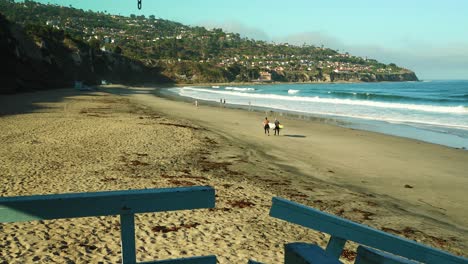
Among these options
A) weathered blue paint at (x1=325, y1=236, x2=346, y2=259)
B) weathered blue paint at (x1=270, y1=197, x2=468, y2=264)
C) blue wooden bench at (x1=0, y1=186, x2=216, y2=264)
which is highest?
blue wooden bench at (x1=0, y1=186, x2=216, y2=264)

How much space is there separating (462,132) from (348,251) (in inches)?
970

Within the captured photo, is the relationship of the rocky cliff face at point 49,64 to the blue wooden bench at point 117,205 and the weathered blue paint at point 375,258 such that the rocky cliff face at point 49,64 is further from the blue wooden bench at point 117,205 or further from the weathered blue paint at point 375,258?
the weathered blue paint at point 375,258

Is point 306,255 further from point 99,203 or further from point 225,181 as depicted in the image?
point 225,181

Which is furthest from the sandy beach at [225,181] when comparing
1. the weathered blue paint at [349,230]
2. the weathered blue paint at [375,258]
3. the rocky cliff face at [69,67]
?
the rocky cliff face at [69,67]

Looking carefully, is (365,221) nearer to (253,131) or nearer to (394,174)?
(394,174)

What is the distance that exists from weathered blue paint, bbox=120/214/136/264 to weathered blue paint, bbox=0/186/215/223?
5 centimetres

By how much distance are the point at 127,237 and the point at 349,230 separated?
4.34ft

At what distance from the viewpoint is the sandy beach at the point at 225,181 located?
21.6 feet

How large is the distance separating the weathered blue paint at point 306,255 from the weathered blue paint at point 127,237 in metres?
0.90

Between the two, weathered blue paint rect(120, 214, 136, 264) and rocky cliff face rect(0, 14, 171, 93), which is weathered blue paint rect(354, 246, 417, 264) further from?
rocky cliff face rect(0, 14, 171, 93)

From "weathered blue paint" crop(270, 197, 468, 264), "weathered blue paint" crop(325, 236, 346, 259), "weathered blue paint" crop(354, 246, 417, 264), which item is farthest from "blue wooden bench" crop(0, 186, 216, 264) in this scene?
"weathered blue paint" crop(354, 246, 417, 264)

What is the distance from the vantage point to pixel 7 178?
1018cm

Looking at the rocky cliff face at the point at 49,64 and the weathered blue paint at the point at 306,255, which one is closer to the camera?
the weathered blue paint at the point at 306,255

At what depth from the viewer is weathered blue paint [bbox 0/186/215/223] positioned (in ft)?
6.79
